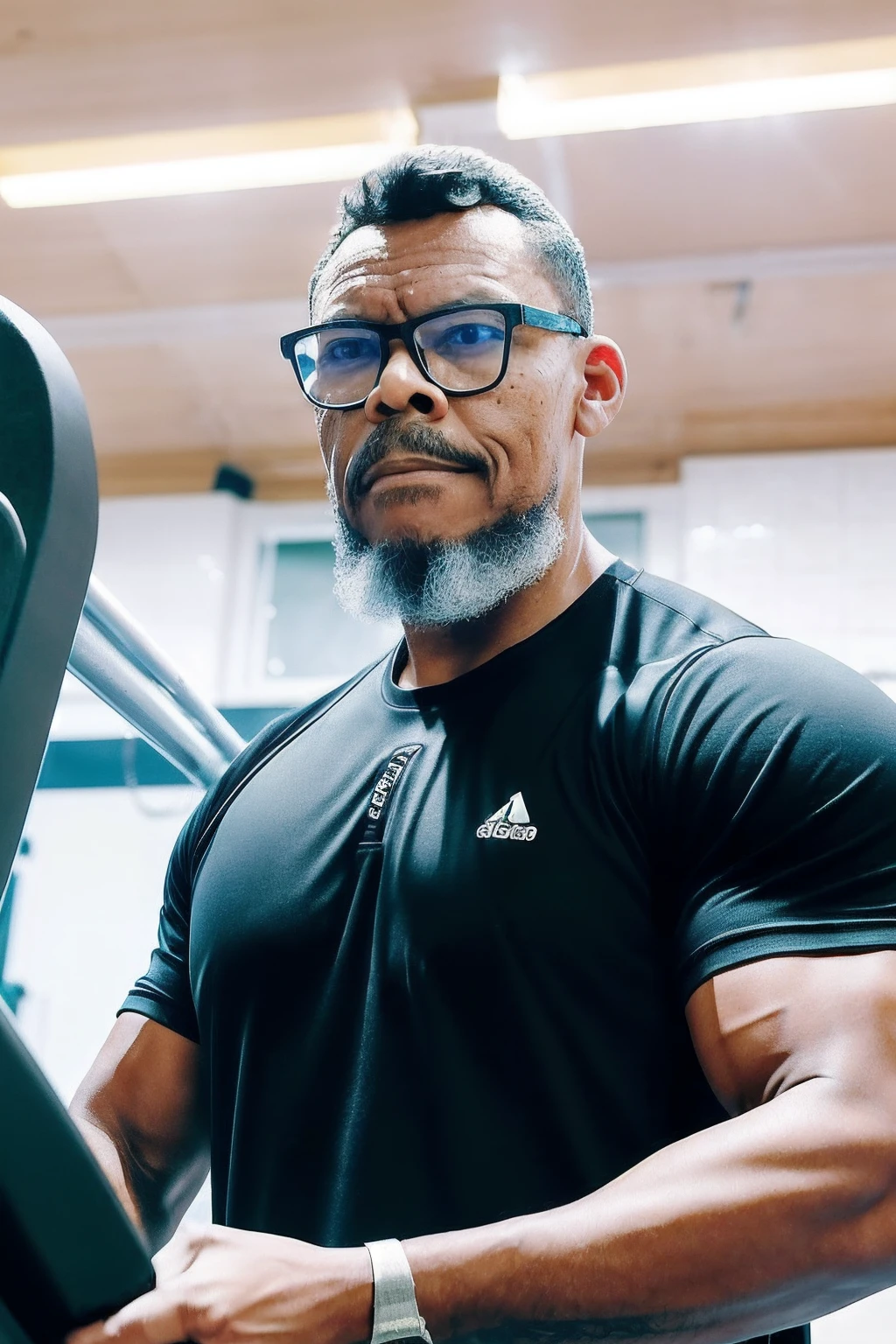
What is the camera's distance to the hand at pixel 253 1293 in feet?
1.64

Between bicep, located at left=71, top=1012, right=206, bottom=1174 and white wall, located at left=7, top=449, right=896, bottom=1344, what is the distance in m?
1.41

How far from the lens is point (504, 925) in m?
0.73

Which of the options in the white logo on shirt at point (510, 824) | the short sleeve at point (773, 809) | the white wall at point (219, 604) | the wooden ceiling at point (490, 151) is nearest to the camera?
the short sleeve at point (773, 809)

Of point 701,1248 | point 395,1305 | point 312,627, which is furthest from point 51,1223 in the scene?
point 312,627

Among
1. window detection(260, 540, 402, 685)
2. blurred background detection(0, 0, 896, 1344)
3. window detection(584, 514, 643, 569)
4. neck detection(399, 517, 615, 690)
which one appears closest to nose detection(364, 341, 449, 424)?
neck detection(399, 517, 615, 690)

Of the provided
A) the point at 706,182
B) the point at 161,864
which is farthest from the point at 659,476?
the point at 161,864

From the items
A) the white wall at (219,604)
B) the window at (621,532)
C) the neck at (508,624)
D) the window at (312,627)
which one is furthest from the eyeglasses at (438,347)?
the window at (621,532)

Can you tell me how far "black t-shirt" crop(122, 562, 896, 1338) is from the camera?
67 cm

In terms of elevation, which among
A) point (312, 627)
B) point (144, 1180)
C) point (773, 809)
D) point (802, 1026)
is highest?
point (312, 627)

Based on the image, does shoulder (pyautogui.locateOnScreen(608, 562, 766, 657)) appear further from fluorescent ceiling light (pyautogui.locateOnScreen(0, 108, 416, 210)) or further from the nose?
fluorescent ceiling light (pyautogui.locateOnScreen(0, 108, 416, 210))

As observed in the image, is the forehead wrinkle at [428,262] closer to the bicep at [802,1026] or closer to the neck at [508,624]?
the neck at [508,624]

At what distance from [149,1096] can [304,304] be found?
8.23 ft

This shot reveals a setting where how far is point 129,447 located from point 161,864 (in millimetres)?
1651

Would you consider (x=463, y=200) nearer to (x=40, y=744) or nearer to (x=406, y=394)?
(x=406, y=394)
